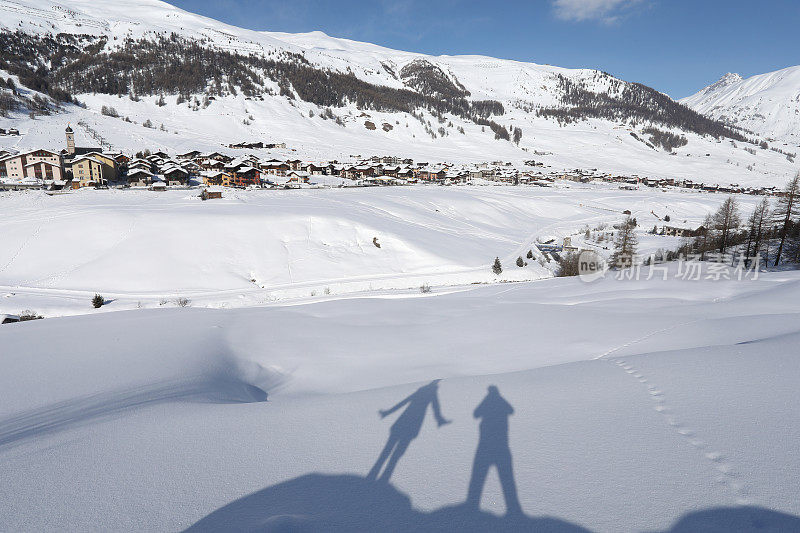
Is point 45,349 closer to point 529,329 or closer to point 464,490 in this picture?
point 464,490

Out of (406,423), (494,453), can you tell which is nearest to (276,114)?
(406,423)

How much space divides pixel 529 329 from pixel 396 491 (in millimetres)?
5770

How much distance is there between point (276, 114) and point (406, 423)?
136603mm

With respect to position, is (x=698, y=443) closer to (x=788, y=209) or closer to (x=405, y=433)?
(x=405, y=433)

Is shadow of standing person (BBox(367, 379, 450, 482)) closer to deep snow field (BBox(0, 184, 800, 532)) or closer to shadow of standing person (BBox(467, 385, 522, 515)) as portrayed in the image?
deep snow field (BBox(0, 184, 800, 532))

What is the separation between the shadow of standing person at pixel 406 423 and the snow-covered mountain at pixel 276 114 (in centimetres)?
8860

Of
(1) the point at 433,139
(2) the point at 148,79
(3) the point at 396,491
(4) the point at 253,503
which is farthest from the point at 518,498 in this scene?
(2) the point at 148,79

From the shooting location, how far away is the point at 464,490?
283cm

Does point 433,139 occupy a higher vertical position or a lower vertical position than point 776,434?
higher

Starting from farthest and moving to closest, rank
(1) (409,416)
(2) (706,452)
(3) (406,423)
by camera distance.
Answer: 1. (1) (409,416)
2. (3) (406,423)
3. (2) (706,452)

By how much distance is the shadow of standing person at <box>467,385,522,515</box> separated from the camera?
273 centimetres

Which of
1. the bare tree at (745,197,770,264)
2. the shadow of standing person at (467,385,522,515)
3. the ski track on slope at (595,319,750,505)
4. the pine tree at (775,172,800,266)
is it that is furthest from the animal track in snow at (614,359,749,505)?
the bare tree at (745,197,770,264)

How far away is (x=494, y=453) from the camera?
10.5 ft

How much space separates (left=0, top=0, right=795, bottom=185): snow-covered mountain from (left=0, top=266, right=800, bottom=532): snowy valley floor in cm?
8674
